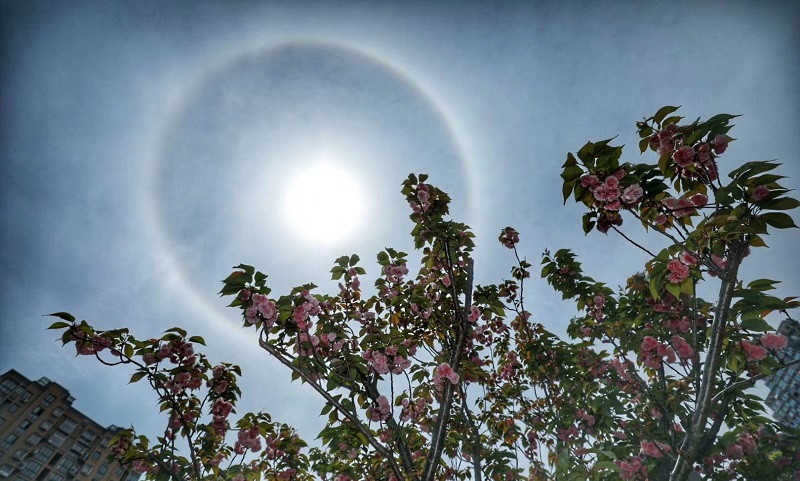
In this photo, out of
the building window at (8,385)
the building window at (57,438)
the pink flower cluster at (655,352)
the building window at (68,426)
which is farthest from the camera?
the building window at (68,426)

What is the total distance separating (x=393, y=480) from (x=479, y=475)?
7.17 ft

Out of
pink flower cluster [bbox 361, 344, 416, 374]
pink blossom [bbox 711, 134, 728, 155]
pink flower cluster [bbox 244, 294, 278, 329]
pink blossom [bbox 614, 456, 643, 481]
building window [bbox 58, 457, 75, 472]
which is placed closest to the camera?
pink blossom [bbox 711, 134, 728, 155]

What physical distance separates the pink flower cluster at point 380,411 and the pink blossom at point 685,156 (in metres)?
3.90

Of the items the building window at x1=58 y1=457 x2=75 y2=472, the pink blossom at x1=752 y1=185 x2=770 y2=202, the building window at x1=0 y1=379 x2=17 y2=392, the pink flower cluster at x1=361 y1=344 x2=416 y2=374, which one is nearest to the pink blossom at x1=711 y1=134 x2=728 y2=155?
the pink blossom at x1=752 y1=185 x2=770 y2=202

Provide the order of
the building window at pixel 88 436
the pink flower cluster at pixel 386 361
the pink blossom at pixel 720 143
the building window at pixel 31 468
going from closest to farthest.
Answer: the pink blossom at pixel 720 143
the pink flower cluster at pixel 386 361
the building window at pixel 31 468
the building window at pixel 88 436

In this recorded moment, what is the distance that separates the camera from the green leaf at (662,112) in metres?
2.82

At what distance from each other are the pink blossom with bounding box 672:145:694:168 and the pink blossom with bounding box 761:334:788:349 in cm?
301

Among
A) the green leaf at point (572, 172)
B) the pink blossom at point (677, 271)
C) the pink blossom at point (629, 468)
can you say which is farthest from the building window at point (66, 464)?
the pink blossom at point (677, 271)

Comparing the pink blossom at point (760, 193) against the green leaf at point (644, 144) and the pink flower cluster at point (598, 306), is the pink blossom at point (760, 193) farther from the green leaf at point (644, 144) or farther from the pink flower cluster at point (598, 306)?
the pink flower cluster at point (598, 306)

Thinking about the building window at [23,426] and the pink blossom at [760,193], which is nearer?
the pink blossom at [760,193]

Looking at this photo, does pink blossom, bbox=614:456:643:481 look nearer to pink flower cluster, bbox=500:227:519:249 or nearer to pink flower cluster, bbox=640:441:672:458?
pink flower cluster, bbox=640:441:672:458

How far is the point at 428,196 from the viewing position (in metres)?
5.15

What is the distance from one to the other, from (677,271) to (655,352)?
10.4ft

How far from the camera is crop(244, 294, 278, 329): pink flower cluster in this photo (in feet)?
12.3
